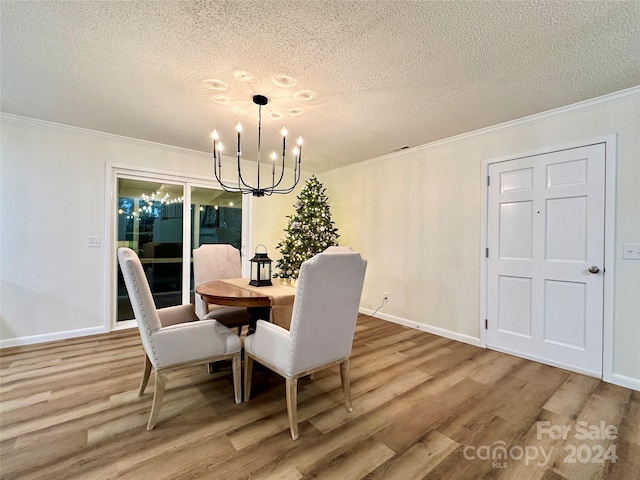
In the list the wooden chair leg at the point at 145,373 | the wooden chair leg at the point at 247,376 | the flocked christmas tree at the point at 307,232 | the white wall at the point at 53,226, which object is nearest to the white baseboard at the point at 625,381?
the wooden chair leg at the point at 247,376

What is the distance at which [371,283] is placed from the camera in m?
4.58

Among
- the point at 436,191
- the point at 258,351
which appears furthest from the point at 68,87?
the point at 436,191

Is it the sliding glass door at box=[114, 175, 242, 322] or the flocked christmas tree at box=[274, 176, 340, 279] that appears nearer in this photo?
the sliding glass door at box=[114, 175, 242, 322]

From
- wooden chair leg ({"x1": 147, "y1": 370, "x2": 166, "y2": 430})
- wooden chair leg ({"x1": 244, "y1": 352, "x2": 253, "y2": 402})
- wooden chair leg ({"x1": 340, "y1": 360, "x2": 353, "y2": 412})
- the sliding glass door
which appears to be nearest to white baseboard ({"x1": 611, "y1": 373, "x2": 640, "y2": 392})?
wooden chair leg ({"x1": 340, "y1": 360, "x2": 353, "y2": 412})

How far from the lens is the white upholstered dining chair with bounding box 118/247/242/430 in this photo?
1771 millimetres

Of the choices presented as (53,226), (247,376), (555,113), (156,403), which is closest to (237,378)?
(247,376)

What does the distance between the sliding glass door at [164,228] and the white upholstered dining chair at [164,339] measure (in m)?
2.28

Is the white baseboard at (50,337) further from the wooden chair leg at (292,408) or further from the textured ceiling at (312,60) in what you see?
the wooden chair leg at (292,408)

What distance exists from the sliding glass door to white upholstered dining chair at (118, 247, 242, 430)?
7.49 feet

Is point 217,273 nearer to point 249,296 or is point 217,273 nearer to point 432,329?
point 249,296

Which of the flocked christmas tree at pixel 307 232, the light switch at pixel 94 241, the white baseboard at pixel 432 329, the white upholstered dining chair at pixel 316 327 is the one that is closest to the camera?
the white upholstered dining chair at pixel 316 327

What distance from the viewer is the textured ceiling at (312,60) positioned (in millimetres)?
1595

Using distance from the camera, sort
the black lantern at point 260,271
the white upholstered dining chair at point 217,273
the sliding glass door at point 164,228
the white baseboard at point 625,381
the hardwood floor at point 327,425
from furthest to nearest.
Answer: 1. the sliding glass door at point 164,228
2. the white upholstered dining chair at point 217,273
3. the black lantern at point 260,271
4. the white baseboard at point 625,381
5. the hardwood floor at point 327,425

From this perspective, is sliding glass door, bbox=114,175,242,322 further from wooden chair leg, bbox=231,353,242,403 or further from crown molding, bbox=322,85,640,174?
crown molding, bbox=322,85,640,174
